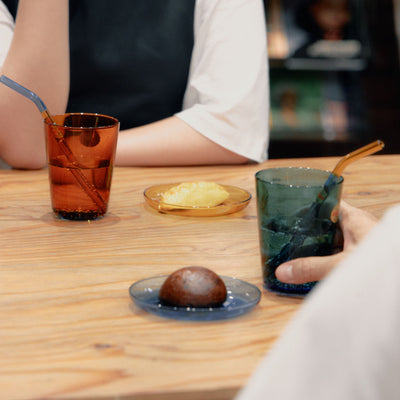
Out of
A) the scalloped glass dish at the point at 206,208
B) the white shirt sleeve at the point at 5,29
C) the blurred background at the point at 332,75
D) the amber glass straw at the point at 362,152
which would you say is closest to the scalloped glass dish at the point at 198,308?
the amber glass straw at the point at 362,152

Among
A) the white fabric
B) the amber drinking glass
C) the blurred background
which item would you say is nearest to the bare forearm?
the amber drinking glass

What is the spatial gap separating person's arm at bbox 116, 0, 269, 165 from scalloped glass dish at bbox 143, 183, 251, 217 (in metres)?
0.29

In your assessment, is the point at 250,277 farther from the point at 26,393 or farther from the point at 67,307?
the point at 26,393

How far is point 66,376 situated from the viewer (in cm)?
54

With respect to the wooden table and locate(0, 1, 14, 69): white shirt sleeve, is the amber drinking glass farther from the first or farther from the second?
locate(0, 1, 14, 69): white shirt sleeve

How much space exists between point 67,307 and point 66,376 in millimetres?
146

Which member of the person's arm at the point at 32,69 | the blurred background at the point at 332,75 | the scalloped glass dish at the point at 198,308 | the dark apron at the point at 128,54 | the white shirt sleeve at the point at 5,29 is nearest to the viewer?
the scalloped glass dish at the point at 198,308

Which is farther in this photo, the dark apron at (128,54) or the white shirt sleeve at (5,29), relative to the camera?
the dark apron at (128,54)

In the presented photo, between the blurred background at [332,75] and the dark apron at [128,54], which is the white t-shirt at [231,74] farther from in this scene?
the blurred background at [332,75]

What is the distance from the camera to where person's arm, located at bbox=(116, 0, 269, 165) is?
1.40 metres

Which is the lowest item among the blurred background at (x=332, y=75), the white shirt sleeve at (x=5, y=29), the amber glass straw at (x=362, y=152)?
the blurred background at (x=332, y=75)

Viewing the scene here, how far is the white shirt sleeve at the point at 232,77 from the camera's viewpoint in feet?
4.93

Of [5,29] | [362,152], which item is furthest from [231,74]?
[362,152]

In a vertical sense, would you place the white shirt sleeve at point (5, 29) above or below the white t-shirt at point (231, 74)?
above
